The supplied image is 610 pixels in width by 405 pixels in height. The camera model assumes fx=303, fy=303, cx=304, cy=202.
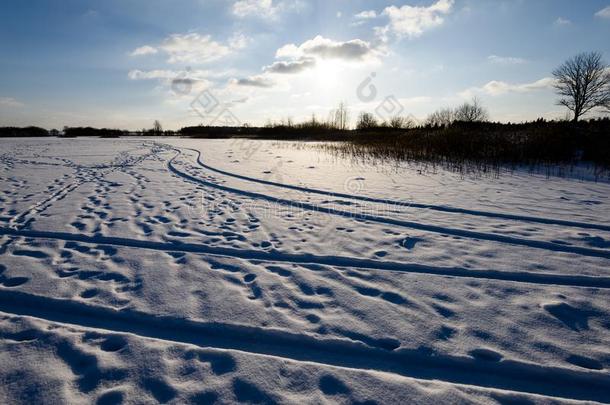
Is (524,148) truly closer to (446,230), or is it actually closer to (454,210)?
(454,210)

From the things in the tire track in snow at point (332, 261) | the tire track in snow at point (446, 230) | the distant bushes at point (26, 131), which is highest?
the distant bushes at point (26, 131)

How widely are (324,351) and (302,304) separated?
660 millimetres

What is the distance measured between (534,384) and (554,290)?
1.68 metres

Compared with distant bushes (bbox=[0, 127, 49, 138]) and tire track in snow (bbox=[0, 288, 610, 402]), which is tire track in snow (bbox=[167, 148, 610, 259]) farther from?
distant bushes (bbox=[0, 127, 49, 138])

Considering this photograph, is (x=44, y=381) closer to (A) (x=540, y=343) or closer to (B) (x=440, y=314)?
(B) (x=440, y=314)

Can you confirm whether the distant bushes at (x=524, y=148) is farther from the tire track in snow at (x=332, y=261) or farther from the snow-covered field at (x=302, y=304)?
the tire track in snow at (x=332, y=261)

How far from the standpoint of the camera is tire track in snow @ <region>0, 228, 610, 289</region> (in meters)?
3.68

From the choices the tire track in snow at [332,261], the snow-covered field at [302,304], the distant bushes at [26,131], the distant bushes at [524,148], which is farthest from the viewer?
the distant bushes at [26,131]

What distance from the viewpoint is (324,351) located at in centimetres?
255

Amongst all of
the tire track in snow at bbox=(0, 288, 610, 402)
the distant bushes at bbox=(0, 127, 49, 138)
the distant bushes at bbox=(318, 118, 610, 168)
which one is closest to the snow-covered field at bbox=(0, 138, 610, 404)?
the tire track in snow at bbox=(0, 288, 610, 402)

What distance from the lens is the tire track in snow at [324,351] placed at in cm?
225

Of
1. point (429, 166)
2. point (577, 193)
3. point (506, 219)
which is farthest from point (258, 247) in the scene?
point (429, 166)

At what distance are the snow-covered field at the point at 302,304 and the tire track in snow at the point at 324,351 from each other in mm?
13

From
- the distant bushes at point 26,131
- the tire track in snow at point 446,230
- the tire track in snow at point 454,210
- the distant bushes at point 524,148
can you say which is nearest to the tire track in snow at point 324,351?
the tire track in snow at point 446,230
